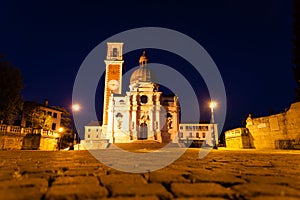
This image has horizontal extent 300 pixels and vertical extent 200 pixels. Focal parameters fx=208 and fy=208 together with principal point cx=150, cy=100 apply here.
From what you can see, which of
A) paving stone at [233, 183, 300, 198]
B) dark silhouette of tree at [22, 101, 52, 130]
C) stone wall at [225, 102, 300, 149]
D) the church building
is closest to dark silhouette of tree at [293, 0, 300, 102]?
stone wall at [225, 102, 300, 149]

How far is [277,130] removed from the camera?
14.7 m

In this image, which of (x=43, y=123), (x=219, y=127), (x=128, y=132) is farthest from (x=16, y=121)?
(x=219, y=127)

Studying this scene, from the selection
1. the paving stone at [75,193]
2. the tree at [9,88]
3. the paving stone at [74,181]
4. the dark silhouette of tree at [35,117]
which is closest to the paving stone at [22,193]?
the paving stone at [75,193]

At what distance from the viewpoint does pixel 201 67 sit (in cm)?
2766

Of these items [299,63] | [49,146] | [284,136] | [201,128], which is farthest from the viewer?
[201,128]

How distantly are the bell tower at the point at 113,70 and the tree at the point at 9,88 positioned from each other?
68.8 feet

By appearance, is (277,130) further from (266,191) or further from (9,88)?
(9,88)

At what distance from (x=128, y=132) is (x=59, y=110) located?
21.1 metres

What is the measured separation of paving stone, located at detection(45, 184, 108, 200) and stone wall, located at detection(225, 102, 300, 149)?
14659mm

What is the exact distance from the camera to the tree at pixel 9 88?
26062 millimetres

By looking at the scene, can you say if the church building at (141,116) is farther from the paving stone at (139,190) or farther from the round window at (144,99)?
the paving stone at (139,190)

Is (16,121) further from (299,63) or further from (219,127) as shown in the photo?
(219,127)

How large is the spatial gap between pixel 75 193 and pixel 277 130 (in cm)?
1616

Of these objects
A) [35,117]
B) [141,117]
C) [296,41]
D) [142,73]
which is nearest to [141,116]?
[141,117]
